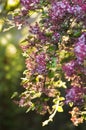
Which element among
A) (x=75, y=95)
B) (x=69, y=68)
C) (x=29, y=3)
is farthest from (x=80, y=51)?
(x=29, y=3)

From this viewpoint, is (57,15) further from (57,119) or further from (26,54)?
(57,119)

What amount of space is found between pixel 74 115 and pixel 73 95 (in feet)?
0.97

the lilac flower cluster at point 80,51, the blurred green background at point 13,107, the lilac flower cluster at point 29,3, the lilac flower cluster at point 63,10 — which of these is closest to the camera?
the lilac flower cluster at point 80,51

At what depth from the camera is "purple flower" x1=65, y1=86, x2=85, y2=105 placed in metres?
3.86

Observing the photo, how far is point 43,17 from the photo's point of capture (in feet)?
12.9

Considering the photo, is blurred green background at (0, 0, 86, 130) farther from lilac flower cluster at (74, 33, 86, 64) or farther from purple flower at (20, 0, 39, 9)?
lilac flower cluster at (74, 33, 86, 64)

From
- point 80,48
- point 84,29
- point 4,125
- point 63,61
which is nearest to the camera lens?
point 80,48

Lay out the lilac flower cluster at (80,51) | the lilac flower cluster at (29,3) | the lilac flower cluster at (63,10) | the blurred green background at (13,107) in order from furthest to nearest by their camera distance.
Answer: the blurred green background at (13,107), the lilac flower cluster at (29,3), the lilac flower cluster at (63,10), the lilac flower cluster at (80,51)

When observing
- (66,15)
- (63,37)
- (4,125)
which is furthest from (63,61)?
(4,125)

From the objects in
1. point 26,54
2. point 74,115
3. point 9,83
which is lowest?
point 9,83

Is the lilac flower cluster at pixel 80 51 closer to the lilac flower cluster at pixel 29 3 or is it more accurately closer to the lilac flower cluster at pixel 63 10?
the lilac flower cluster at pixel 63 10

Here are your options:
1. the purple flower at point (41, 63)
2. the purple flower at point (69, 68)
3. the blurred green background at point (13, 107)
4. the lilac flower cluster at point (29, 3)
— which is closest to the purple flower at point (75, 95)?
the purple flower at point (69, 68)

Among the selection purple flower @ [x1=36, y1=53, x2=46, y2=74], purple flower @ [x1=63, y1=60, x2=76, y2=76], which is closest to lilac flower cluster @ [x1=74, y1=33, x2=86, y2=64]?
purple flower @ [x1=63, y1=60, x2=76, y2=76]

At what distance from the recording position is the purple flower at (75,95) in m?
3.86
